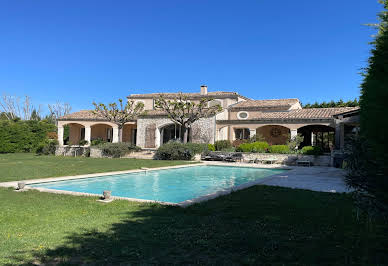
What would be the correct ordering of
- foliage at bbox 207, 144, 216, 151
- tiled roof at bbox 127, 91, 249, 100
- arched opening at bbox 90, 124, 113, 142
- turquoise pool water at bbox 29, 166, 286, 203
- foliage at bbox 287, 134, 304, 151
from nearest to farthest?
1. turquoise pool water at bbox 29, 166, 286, 203
2. foliage at bbox 287, 134, 304, 151
3. foliage at bbox 207, 144, 216, 151
4. tiled roof at bbox 127, 91, 249, 100
5. arched opening at bbox 90, 124, 113, 142

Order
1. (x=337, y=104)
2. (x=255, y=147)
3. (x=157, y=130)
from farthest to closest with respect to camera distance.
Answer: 1. (x=337, y=104)
2. (x=157, y=130)
3. (x=255, y=147)

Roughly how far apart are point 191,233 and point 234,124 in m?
21.6

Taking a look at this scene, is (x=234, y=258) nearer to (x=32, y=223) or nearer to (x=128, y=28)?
(x=32, y=223)

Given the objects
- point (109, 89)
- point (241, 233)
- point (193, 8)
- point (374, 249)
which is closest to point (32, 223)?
point (241, 233)

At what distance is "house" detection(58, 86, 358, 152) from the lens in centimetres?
2361

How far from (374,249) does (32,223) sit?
5.33 metres

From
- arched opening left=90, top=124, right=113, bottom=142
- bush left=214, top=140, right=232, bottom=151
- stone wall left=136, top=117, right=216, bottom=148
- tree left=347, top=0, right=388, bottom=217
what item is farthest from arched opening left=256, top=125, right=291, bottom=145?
tree left=347, top=0, right=388, bottom=217

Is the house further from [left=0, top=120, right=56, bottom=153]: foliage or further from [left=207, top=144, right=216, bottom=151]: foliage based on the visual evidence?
[left=0, top=120, right=56, bottom=153]: foliage

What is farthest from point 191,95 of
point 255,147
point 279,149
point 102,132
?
point 279,149

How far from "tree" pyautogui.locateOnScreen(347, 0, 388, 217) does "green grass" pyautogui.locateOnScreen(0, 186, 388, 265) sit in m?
0.86

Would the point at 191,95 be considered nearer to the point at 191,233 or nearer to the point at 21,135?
the point at 21,135

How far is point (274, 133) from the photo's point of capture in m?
27.2

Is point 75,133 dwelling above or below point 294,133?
above

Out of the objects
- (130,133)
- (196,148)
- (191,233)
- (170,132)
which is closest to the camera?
(191,233)
